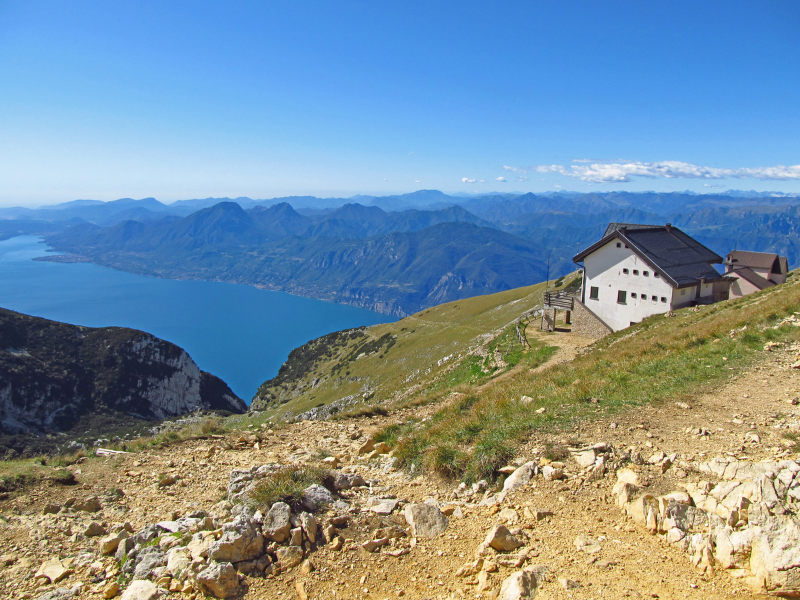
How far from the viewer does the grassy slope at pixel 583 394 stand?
8211 millimetres

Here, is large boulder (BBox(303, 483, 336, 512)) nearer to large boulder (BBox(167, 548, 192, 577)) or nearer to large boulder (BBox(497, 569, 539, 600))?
large boulder (BBox(167, 548, 192, 577))

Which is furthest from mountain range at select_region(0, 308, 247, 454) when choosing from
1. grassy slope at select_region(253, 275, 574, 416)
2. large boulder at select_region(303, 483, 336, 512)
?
large boulder at select_region(303, 483, 336, 512)

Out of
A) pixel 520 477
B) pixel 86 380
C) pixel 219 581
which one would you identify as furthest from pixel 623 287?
pixel 86 380

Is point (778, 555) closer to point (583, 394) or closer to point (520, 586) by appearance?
point (520, 586)

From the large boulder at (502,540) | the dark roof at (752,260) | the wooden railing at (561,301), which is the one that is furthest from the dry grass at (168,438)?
the dark roof at (752,260)

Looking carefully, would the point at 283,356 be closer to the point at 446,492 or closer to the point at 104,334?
the point at 104,334

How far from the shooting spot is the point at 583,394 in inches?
394

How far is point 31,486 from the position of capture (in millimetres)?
Answer: 7816

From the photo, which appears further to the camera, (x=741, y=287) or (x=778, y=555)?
(x=741, y=287)

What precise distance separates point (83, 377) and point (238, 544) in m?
76.1

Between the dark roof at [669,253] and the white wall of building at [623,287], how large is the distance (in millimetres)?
442

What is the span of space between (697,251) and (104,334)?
86.5 metres

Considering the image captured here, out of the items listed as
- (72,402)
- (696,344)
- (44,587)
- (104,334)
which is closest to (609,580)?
(44,587)

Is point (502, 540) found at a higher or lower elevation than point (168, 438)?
higher
